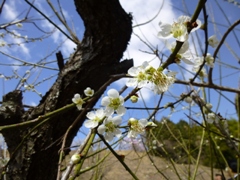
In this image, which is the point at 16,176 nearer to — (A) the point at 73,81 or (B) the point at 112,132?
(A) the point at 73,81

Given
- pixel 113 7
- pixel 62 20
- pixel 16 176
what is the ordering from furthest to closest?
1. pixel 62 20
2. pixel 113 7
3. pixel 16 176

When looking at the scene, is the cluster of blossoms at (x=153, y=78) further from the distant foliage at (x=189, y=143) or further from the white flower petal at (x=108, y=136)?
the distant foliage at (x=189, y=143)

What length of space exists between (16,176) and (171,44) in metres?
1.13

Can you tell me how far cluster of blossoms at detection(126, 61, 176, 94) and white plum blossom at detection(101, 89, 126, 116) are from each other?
10 centimetres

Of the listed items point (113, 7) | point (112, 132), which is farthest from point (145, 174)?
point (112, 132)

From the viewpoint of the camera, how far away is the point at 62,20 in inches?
74.2

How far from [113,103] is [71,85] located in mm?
819

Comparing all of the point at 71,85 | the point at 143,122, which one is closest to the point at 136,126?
the point at 143,122

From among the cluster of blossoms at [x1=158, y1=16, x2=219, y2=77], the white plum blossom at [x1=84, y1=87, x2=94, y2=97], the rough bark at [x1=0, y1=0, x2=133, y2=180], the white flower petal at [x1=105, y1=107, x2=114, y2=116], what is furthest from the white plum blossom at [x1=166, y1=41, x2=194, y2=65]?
the rough bark at [x1=0, y1=0, x2=133, y2=180]

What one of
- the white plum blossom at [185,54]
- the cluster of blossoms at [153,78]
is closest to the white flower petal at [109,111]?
the cluster of blossoms at [153,78]

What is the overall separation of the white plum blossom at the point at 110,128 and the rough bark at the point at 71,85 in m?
0.75

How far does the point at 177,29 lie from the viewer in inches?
22.7

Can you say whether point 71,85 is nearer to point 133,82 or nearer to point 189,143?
point 189,143

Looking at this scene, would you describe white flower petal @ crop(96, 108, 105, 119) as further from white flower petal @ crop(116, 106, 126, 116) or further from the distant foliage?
the distant foliage
